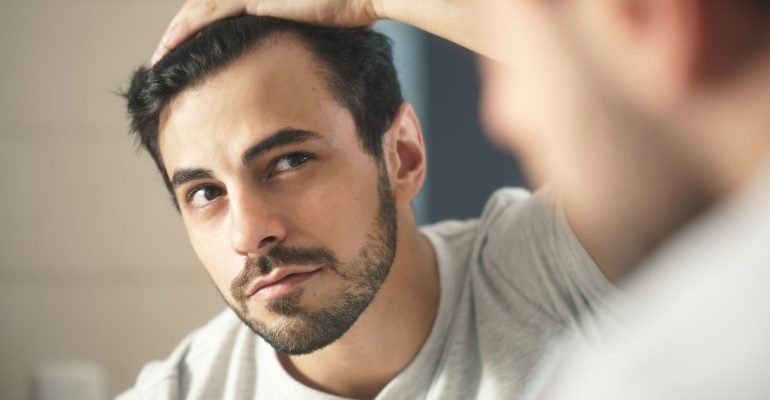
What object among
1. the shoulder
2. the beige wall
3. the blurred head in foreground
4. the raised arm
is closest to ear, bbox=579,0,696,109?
the blurred head in foreground

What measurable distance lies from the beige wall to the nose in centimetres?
63

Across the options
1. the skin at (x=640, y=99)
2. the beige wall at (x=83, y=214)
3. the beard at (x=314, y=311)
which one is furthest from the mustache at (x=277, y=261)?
the beige wall at (x=83, y=214)

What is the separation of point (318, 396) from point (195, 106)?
0.42 meters

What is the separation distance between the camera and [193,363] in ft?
3.71

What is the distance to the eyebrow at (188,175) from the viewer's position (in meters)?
0.91

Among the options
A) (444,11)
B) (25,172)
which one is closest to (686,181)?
(444,11)

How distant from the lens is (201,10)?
98 cm

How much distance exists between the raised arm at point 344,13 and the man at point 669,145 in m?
0.47

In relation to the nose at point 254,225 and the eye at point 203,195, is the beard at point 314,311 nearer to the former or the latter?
the nose at point 254,225

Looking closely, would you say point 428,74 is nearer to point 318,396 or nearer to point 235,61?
point 235,61

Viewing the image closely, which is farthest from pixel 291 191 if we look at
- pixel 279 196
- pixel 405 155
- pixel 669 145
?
pixel 669 145

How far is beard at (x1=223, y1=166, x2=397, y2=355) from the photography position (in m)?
0.88

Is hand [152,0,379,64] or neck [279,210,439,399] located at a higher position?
hand [152,0,379,64]

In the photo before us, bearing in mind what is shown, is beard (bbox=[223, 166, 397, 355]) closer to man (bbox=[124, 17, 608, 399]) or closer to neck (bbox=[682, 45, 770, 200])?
man (bbox=[124, 17, 608, 399])
